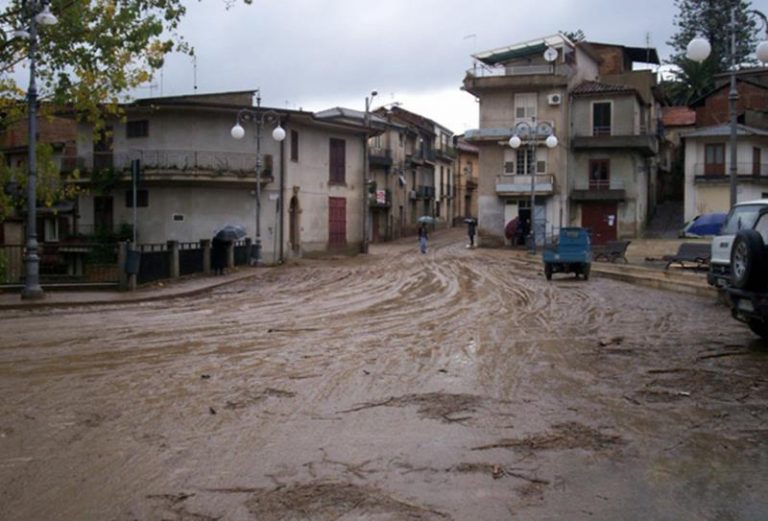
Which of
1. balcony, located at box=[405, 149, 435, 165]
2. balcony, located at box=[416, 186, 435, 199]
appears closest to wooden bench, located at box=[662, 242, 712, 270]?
balcony, located at box=[405, 149, 435, 165]

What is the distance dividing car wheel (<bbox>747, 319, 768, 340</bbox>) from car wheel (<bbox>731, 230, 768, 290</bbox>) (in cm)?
108

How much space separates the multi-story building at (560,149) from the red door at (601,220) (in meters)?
0.06

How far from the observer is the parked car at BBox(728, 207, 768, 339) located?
408 inches

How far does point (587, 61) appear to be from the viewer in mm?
55844

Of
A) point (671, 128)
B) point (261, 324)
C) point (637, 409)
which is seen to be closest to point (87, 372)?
point (261, 324)

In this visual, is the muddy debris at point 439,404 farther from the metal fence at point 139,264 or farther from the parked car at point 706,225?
the parked car at point 706,225

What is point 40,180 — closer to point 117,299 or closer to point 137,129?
point 117,299

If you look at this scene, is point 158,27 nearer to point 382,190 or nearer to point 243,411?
point 243,411

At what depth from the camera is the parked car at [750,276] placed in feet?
34.0

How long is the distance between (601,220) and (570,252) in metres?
26.9

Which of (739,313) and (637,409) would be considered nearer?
(637,409)

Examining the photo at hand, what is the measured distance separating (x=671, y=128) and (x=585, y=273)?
44.9 m

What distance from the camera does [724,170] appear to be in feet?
166

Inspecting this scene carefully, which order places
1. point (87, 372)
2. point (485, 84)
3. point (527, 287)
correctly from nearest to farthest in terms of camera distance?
point (87, 372) < point (527, 287) < point (485, 84)
